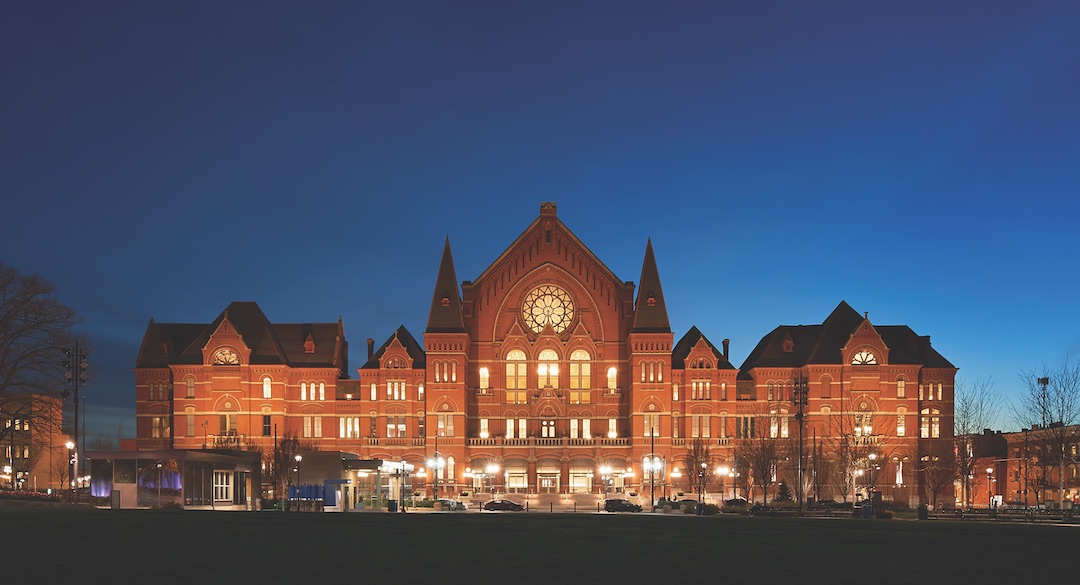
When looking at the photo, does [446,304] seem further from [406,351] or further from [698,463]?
[698,463]

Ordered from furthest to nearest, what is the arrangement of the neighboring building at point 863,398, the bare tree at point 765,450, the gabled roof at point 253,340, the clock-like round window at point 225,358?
the gabled roof at point 253,340, the clock-like round window at point 225,358, the neighboring building at point 863,398, the bare tree at point 765,450

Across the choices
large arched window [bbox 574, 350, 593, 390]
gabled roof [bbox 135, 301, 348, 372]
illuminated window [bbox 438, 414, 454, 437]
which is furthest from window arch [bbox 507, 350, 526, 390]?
gabled roof [bbox 135, 301, 348, 372]

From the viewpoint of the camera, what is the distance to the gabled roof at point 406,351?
113812mm

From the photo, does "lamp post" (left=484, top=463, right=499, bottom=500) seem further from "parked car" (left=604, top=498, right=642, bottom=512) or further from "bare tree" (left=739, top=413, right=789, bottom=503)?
"parked car" (left=604, top=498, right=642, bottom=512)

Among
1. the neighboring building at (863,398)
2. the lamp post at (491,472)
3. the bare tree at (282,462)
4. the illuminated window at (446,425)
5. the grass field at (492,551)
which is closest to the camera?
the grass field at (492,551)

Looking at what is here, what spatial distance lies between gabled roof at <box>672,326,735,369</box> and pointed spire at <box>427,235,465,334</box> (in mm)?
24735

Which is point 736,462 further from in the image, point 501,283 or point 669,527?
point 669,527

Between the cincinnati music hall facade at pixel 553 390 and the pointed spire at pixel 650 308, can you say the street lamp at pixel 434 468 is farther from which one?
the pointed spire at pixel 650 308

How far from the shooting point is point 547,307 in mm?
115000

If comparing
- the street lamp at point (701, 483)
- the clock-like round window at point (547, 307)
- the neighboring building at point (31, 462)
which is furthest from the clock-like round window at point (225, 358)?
the street lamp at point (701, 483)

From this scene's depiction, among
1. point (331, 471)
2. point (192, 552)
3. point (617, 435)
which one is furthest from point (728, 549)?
point (617, 435)

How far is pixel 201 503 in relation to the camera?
74812 millimetres

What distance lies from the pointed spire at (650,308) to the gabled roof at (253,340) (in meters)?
34.7

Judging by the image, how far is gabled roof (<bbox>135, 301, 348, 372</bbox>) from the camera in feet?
371
